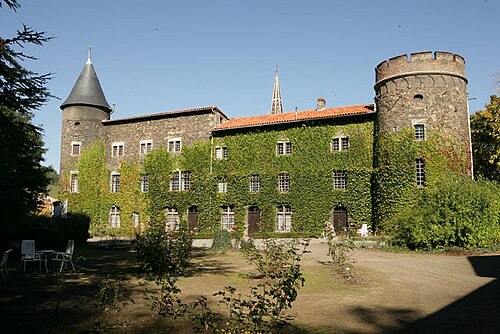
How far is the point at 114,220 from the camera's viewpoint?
34312mm

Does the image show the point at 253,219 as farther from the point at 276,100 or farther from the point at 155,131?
the point at 276,100

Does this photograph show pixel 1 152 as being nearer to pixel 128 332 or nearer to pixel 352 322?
pixel 128 332

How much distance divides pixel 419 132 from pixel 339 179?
19.8 ft

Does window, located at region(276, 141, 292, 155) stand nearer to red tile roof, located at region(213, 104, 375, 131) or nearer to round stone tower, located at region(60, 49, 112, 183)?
red tile roof, located at region(213, 104, 375, 131)

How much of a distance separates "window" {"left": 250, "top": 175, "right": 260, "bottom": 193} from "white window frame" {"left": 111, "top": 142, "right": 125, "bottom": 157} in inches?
497

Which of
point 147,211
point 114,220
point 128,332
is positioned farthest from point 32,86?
point 114,220

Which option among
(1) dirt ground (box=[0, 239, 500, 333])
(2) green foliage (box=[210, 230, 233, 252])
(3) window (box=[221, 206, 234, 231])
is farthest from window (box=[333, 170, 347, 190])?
(1) dirt ground (box=[0, 239, 500, 333])

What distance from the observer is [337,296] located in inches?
347

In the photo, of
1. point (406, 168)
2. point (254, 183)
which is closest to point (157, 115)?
point (254, 183)

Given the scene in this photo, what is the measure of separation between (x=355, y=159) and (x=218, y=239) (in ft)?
39.5

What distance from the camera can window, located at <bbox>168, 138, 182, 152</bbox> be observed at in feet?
107

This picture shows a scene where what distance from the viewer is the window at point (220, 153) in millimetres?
31219

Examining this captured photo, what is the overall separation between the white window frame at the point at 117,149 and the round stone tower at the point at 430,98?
22173mm

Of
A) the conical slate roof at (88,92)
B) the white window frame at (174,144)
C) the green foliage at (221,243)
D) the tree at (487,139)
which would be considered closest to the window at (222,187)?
Answer: the white window frame at (174,144)
